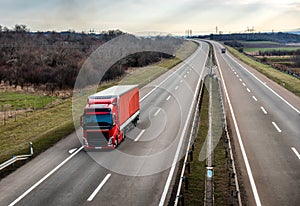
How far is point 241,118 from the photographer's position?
87.6 feet

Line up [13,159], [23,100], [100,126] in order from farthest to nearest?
[23,100] < [100,126] < [13,159]

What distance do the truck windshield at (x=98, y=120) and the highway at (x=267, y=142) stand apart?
7.72m

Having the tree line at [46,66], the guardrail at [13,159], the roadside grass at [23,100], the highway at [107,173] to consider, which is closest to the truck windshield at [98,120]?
the highway at [107,173]

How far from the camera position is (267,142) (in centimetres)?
2067

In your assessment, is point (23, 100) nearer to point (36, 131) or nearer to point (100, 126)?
point (36, 131)

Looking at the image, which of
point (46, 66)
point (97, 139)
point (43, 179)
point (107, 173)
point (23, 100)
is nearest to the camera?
point (43, 179)

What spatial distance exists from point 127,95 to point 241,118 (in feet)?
32.5

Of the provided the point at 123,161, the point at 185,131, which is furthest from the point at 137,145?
the point at 185,131

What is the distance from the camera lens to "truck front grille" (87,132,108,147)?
19.3m

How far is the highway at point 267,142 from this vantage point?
14117 millimetres

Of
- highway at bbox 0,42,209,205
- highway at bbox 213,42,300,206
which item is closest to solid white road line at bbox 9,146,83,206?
highway at bbox 0,42,209,205

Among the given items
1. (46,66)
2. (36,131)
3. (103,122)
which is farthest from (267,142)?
(46,66)

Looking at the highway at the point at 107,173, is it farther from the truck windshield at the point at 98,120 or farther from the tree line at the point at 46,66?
the tree line at the point at 46,66

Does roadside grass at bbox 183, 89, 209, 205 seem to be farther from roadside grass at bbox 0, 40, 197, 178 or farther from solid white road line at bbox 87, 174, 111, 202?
roadside grass at bbox 0, 40, 197, 178
